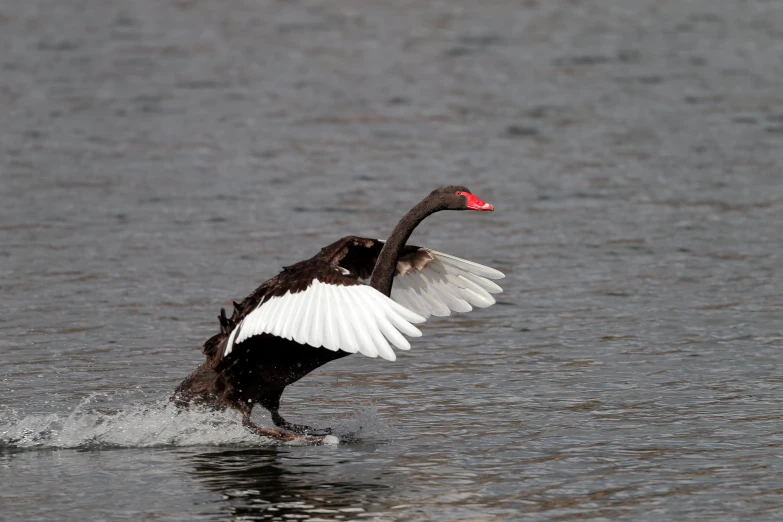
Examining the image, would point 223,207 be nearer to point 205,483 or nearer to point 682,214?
point 682,214

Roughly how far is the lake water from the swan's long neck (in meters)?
1.02

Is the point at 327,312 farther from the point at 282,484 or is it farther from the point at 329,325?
the point at 282,484

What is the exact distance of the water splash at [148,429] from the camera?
9.53 meters

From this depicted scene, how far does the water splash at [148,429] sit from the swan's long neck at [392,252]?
3.34 ft

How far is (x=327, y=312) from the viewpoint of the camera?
28.0ft

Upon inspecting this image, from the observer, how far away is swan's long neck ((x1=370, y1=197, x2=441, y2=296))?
9578mm

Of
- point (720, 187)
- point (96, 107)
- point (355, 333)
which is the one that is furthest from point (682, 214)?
point (96, 107)

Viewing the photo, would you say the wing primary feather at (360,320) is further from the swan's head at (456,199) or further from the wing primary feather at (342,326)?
the swan's head at (456,199)

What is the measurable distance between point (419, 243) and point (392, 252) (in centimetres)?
605

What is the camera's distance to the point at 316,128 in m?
21.7

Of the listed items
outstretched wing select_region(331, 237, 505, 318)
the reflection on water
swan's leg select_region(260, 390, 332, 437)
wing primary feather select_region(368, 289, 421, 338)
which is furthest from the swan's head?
the reflection on water

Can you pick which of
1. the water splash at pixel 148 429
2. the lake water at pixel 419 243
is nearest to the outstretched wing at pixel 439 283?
the lake water at pixel 419 243

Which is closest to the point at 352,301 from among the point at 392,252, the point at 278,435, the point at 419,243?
the point at 392,252

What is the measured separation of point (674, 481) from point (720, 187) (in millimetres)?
9846
